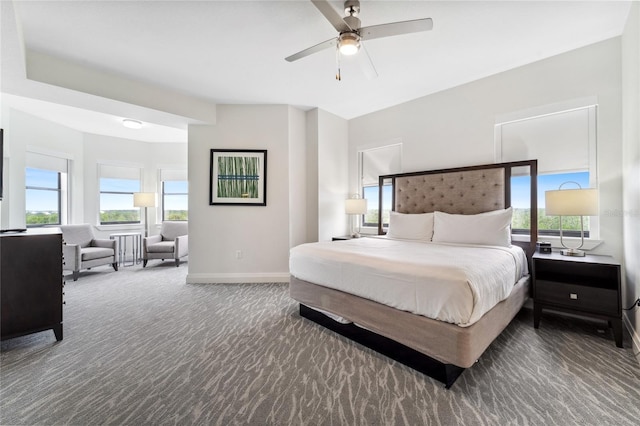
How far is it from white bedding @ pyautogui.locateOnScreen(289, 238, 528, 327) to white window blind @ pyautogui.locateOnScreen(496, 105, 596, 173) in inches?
48.7

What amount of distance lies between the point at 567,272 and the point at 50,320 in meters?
4.94

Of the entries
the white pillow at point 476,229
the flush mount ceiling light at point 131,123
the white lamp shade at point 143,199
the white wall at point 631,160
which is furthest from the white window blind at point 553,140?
the white lamp shade at point 143,199

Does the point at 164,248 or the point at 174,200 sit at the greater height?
the point at 174,200

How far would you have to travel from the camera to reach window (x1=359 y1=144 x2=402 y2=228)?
175 inches

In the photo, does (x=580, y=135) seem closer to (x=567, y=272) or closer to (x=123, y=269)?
(x=567, y=272)

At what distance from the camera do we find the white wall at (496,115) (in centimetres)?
263

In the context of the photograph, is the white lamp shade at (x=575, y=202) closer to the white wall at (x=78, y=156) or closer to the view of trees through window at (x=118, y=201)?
the white wall at (x=78, y=156)

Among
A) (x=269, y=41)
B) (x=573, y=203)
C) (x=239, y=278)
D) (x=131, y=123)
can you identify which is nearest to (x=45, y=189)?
(x=131, y=123)

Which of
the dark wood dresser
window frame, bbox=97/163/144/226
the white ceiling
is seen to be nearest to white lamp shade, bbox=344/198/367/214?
the white ceiling

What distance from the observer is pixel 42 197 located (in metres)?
5.07

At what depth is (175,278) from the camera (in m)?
4.56

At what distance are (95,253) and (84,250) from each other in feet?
0.61

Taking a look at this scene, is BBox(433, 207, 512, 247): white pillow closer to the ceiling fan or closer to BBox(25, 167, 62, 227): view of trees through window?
the ceiling fan

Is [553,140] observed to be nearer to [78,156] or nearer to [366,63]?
[366,63]
